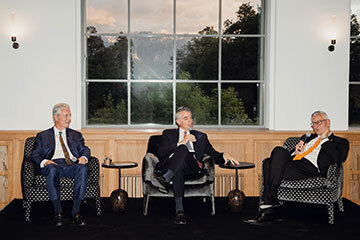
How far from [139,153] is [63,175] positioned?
1370mm

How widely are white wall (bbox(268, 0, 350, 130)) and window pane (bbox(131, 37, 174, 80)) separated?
1.61 metres

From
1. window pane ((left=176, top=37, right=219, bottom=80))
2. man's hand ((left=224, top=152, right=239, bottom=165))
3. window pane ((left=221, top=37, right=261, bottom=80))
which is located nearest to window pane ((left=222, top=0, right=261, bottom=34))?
window pane ((left=221, top=37, right=261, bottom=80))

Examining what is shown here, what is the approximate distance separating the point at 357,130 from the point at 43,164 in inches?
177

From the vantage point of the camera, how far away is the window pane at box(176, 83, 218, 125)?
23.1 feet

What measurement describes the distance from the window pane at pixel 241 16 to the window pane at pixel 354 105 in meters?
1.74

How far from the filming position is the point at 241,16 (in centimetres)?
709

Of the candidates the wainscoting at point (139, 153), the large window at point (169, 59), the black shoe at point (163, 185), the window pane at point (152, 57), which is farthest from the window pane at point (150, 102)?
the black shoe at point (163, 185)

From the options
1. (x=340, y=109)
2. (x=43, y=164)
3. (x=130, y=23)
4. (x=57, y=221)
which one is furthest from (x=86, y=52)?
(x=340, y=109)

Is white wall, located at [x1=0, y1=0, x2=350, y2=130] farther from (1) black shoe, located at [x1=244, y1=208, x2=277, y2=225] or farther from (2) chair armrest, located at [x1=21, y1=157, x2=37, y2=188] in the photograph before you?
(1) black shoe, located at [x1=244, y1=208, x2=277, y2=225]

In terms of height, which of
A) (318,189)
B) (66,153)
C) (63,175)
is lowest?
(318,189)

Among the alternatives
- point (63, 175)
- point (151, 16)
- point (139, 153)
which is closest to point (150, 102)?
point (139, 153)

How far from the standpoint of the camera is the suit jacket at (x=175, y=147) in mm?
5527

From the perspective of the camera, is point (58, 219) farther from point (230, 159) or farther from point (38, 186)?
point (230, 159)

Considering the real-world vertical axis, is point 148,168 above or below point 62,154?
below
